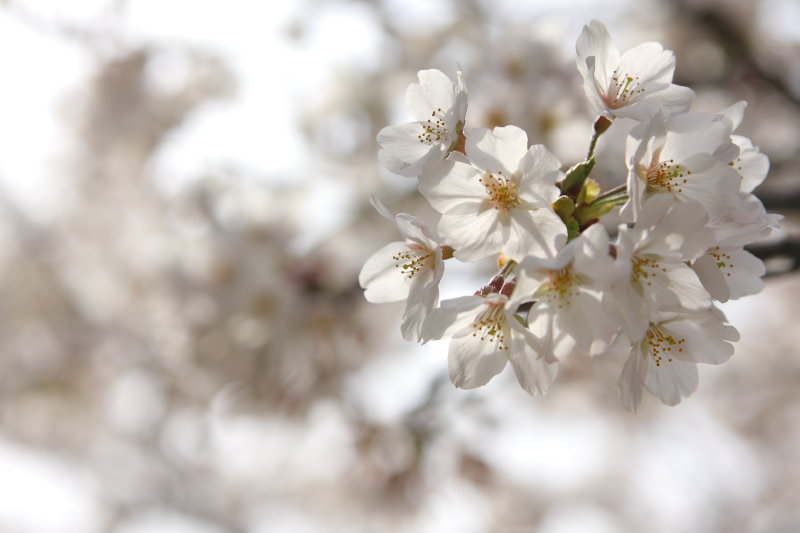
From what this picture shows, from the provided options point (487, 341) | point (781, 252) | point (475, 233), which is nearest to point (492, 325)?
point (487, 341)

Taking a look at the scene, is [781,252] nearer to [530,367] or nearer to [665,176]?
[665,176]

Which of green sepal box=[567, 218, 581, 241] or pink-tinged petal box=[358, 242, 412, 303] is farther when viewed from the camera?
pink-tinged petal box=[358, 242, 412, 303]

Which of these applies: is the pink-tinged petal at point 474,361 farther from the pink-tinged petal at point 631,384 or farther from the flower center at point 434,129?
the flower center at point 434,129

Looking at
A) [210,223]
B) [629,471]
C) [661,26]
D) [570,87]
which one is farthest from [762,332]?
[210,223]

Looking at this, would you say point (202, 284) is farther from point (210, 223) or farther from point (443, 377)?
point (443, 377)

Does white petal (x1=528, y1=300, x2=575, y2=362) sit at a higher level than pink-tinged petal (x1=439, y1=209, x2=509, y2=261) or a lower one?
lower

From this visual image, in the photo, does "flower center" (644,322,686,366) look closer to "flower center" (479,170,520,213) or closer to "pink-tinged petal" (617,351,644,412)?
"pink-tinged petal" (617,351,644,412)

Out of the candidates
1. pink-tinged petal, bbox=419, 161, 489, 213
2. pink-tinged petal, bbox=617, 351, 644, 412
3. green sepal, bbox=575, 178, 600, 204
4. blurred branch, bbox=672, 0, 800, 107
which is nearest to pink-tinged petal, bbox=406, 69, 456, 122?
pink-tinged petal, bbox=419, 161, 489, 213
